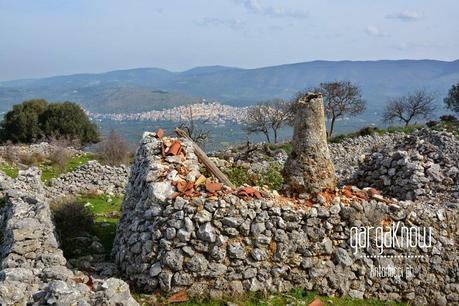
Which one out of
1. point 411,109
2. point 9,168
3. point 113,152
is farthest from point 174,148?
point 411,109

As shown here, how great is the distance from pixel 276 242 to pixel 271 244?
0.39 feet

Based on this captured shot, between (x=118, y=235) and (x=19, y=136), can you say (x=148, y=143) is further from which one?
(x=19, y=136)

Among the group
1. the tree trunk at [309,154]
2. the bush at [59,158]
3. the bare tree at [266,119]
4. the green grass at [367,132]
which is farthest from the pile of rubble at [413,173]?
the bare tree at [266,119]

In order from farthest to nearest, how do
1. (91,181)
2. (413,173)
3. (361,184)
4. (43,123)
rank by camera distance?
(43,123) → (91,181) → (361,184) → (413,173)

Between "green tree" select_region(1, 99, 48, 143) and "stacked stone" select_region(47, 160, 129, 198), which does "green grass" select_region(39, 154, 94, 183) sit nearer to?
"stacked stone" select_region(47, 160, 129, 198)

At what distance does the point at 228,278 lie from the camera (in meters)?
10.2

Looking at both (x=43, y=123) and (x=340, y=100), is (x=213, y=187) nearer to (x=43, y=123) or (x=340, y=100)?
(x=43, y=123)

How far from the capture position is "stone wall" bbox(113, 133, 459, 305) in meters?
10.1

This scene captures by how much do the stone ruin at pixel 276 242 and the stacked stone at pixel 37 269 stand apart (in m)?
1.71

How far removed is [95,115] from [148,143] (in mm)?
138727

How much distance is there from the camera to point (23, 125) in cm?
5381

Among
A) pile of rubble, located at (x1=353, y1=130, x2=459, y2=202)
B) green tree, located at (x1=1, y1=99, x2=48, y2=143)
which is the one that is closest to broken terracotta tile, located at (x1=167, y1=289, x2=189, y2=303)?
pile of rubble, located at (x1=353, y1=130, x2=459, y2=202)

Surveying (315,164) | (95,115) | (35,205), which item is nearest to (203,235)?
(315,164)

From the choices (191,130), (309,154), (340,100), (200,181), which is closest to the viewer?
(200,181)
